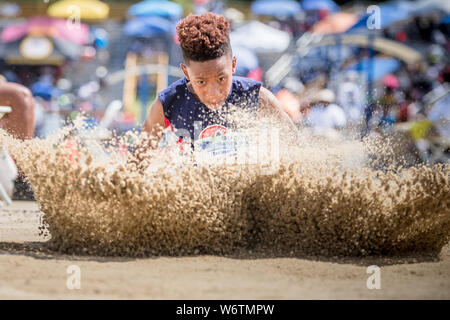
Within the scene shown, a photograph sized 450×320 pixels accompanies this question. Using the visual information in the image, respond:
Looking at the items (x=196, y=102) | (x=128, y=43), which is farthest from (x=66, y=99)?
(x=196, y=102)

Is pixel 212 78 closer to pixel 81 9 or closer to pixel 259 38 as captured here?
pixel 259 38

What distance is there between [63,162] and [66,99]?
1102 cm

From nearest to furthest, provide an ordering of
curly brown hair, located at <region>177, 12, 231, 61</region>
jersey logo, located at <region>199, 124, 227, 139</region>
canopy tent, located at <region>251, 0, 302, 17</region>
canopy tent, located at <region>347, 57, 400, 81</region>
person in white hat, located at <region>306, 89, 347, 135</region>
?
curly brown hair, located at <region>177, 12, 231, 61</region> < jersey logo, located at <region>199, 124, 227, 139</region> < person in white hat, located at <region>306, 89, 347, 135</region> < canopy tent, located at <region>347, 57, 400, 81</region> < canopy tent, located at <region>251, 0, 302, 17</region>

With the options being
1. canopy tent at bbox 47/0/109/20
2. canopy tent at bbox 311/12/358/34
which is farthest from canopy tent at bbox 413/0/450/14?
canopy tent at bbox 47/0/109/20

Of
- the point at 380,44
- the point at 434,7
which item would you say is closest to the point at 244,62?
the point at 380,44

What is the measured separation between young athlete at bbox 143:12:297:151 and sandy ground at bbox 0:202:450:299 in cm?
97

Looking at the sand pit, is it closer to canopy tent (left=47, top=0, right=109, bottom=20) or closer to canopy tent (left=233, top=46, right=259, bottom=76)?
canopy tent (left=233, top=46, right=259, bottom=76)

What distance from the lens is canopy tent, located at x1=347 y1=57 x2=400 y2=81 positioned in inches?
572

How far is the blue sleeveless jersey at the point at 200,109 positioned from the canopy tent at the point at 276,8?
12.6 m

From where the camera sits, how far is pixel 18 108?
22.9 ft

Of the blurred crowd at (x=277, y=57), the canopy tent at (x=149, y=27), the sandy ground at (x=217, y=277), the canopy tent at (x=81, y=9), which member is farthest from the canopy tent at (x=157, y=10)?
the sandy ground at (x=217, y=277)

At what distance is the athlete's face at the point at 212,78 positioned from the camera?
13.5 feet

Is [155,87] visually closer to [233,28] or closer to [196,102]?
[233,28]
